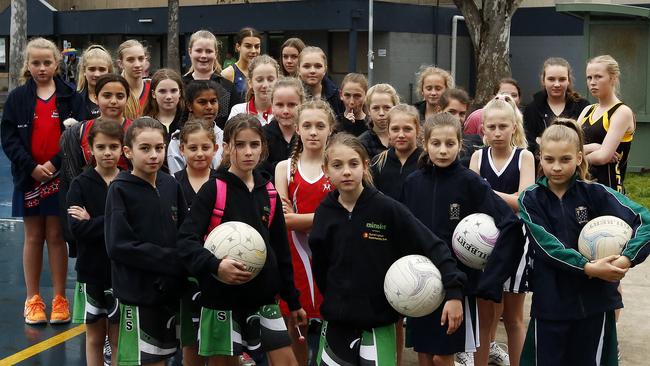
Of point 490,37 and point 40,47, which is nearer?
point 40,47

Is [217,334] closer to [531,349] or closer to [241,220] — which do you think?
[241,220]

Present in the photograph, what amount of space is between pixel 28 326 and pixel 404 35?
1057 inches

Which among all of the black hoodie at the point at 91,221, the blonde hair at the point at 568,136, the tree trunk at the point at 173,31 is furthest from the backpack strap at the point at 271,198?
the tree trunk at the point at 173,31

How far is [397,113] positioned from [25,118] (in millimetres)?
3072

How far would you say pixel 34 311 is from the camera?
691 centimetres

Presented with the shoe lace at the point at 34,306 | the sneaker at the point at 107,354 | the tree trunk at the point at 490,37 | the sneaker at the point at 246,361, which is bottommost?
the sneaker at the point at 246,361

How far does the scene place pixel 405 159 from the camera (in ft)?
18.2

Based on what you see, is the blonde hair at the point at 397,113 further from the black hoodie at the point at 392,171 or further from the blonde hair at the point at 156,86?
the blonde hair at the point at 156,86

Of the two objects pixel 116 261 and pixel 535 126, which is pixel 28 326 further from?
Result: pixel 535 126

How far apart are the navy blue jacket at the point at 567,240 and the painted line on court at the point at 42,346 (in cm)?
348

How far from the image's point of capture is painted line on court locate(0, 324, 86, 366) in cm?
605

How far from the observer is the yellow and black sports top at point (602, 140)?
6.59 meters

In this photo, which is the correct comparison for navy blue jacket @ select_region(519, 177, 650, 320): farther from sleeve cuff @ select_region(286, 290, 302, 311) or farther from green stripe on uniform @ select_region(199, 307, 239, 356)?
green stripe on uniform @ select_region(199, 307, 239, 356)

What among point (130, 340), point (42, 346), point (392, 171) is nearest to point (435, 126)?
point (392, 171)
